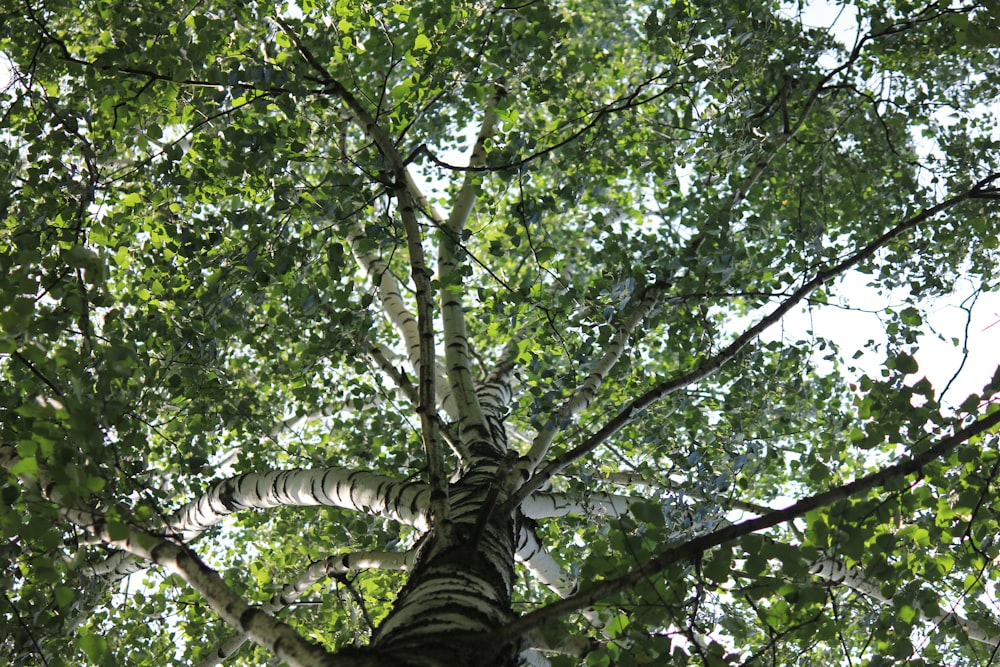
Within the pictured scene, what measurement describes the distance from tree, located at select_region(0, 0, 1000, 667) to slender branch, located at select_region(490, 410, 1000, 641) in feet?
0.04

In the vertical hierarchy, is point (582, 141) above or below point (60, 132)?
above

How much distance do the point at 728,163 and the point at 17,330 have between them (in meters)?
4.71

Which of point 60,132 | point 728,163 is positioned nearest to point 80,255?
point 60,132

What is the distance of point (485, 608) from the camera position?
263 cm

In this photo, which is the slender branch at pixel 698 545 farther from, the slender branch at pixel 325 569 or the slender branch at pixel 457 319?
the slender branch at pixel 457 319

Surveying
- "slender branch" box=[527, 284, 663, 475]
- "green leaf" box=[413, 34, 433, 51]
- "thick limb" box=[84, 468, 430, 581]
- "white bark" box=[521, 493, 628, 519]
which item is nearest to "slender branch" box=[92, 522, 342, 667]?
"thick limb" box=[84, 468, 430, 581]

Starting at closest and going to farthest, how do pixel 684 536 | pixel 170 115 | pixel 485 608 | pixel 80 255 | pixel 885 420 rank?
1. pixel 80 255
2. pixel 485 608
3. pixel 885 420
4. pixel 684 536
5. pixel 170 115

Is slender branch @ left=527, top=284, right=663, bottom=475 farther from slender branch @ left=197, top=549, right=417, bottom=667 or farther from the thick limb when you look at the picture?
slender branch @ left=197, top=549, right=417, bottom=667

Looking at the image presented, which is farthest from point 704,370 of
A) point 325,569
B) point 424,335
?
point 325,569

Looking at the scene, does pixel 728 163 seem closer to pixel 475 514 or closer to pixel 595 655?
pixel 475 514

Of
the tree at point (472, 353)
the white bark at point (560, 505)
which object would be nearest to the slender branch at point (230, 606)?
the tree at point (472, 353)

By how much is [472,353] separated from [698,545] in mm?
5095

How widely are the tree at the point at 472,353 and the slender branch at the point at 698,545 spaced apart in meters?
0.01

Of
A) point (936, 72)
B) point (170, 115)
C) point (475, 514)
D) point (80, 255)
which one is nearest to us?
point (80, 255)
